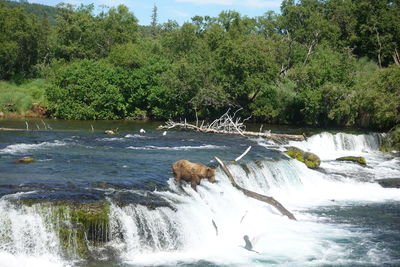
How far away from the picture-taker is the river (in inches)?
577

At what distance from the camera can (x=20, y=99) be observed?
1922 inches

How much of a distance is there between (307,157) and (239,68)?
56.3ft

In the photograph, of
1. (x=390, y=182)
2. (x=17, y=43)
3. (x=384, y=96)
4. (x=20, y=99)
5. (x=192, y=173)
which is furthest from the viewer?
(x=17, y=43)

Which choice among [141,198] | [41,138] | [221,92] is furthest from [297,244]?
[221,92]

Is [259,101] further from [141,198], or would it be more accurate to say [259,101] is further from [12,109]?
[141,198]

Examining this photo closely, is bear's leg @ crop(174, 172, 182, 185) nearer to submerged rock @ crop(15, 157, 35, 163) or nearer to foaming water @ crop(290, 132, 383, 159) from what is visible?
submerged rock @ crop(15, 157, 35, 163)

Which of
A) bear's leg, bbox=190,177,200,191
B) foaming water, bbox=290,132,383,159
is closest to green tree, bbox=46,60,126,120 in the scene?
foaming water, bbox=290,132,383,159

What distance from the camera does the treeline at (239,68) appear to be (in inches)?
1683

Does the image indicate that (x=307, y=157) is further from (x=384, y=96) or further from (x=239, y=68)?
(x=239, y=68)

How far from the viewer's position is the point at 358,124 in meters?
43.3

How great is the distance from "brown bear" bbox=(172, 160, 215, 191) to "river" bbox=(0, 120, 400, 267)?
37 cm

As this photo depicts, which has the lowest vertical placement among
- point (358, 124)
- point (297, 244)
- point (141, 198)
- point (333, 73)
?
point (297, 244)

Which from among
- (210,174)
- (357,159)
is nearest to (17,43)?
(357,159)

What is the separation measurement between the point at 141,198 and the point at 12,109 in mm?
35580
